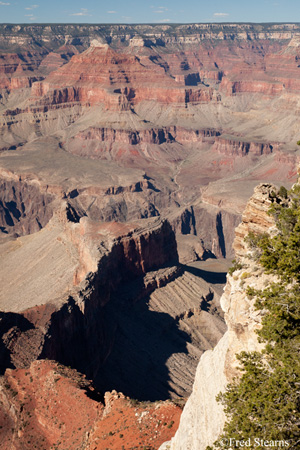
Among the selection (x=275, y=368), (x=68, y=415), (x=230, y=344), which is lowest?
(x=68, y=415)

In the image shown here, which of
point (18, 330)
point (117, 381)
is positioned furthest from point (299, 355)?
point (117, 381)

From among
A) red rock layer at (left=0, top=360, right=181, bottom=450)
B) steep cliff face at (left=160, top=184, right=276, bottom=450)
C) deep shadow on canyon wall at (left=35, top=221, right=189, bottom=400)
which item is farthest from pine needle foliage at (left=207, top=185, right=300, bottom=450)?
deep shadow on canyon wall at (left=35, top=221, right=189, bottom=400)

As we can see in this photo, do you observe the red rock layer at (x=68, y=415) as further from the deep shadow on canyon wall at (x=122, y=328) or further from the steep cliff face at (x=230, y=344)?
the deep shadow on canyon wall at (x=122, y=328)

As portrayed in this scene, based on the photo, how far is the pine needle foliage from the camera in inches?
642

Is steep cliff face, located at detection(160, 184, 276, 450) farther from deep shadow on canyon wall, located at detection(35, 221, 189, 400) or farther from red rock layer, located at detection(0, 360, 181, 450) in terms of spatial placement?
deep shadow on canyon wall, located at detection(35, 221, 189, 400)

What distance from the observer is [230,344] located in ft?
69.2

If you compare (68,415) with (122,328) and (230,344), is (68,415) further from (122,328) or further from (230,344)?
(122,328)

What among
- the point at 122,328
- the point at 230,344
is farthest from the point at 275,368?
the point at 122,328

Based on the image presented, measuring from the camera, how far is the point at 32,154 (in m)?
191

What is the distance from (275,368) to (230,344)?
12.7 feet

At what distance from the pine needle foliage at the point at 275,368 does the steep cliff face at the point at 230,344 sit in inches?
33.3

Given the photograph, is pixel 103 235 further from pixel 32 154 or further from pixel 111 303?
pixel 32 154

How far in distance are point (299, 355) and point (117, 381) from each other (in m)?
39.8

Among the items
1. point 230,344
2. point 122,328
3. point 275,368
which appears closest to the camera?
point 275,368
